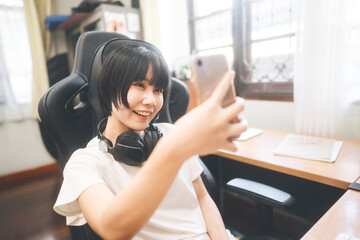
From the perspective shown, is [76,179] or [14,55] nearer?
[76,179]

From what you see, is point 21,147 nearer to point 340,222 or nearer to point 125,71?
point 125,71

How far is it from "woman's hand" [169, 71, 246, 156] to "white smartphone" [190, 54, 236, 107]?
4 centimetres

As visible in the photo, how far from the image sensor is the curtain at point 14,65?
2.40 metres

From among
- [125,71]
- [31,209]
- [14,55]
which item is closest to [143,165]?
[125,71]

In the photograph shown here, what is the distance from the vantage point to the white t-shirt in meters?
0.54

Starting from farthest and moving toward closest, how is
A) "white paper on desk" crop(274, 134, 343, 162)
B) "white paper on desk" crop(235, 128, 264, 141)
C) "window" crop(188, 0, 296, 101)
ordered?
1. "window" crop(188, 0, 296, 101)
2. "white paper on desk" crop(235, 128, 264, 141)
3. "white paper on desk" crop(274, 134, 343, 162)

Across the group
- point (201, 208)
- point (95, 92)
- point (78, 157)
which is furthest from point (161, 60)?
point (201, 208)

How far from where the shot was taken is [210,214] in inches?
29.9

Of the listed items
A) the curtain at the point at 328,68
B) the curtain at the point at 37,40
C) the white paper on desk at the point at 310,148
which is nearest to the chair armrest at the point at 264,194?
the white paper on desk at the point at 310,148

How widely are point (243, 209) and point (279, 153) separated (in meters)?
0.94

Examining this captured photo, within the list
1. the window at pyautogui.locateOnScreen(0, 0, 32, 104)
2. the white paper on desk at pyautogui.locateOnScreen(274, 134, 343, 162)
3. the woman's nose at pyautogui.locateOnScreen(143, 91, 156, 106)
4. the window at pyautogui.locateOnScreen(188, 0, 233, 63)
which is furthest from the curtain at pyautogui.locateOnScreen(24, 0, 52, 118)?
the white paper on desk at pyautogui.locateOnScreen(274, 134, 343, 162)

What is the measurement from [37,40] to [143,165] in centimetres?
256

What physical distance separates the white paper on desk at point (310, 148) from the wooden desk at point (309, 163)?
27 millimetres

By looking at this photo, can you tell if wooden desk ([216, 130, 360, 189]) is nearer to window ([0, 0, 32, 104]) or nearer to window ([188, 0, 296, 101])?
window ([188, 0, 296, 101])
